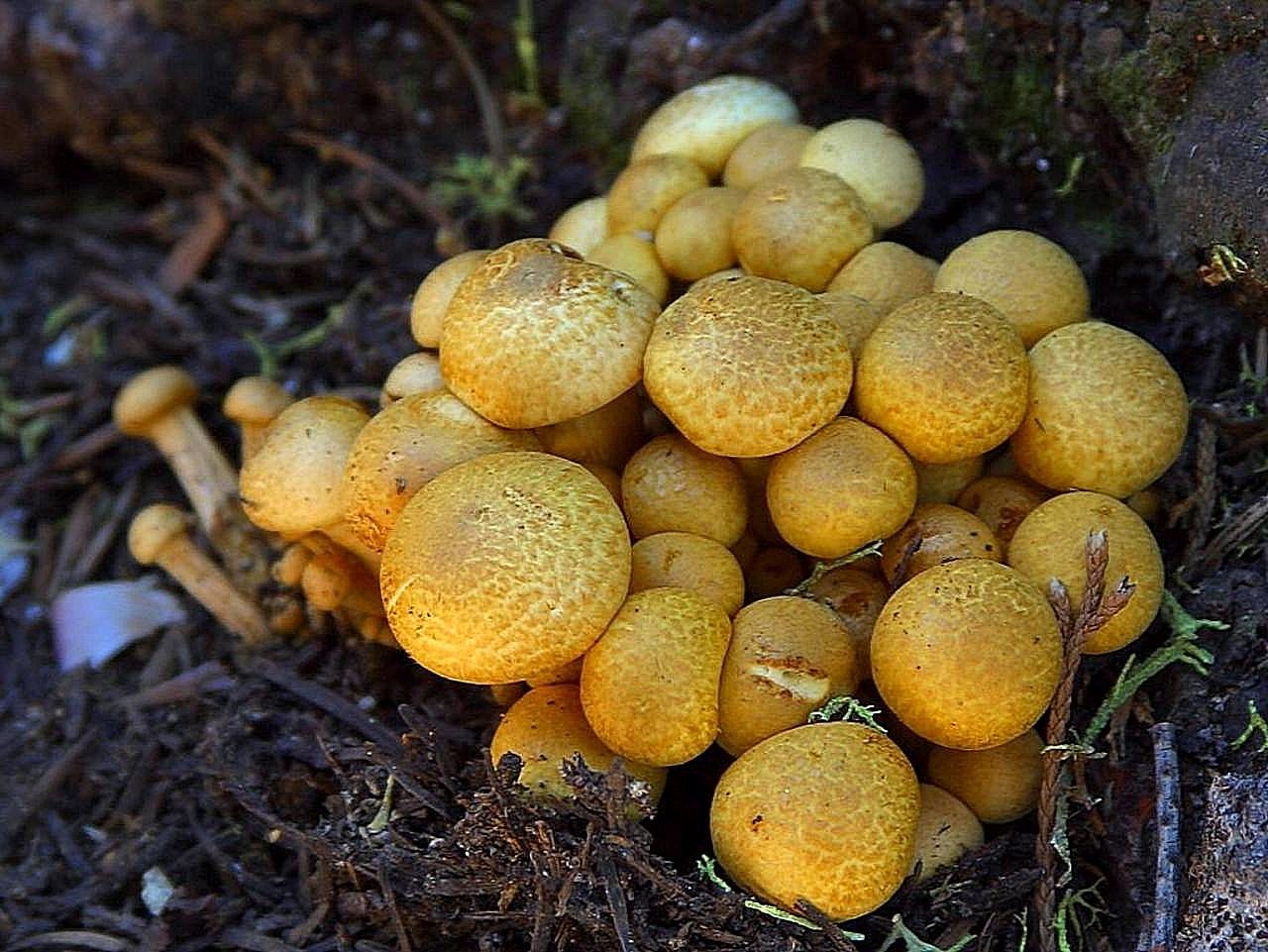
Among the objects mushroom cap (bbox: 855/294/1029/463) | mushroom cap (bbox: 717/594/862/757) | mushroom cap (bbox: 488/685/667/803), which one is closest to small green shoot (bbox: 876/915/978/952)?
mushroom cap (bbox: 717/594/862/757)

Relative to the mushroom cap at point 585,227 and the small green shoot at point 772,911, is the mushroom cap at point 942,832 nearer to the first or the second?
the small green shoot at point 772,911

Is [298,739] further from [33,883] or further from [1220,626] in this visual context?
[1220,626]

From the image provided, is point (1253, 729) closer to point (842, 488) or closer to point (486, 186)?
point (842, 488)

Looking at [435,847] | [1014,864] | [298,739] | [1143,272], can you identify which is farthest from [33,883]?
[1143,272]

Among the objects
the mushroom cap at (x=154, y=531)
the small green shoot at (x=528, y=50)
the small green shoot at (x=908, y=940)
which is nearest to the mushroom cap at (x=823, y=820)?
the small green shoot at (x=908, y=940)

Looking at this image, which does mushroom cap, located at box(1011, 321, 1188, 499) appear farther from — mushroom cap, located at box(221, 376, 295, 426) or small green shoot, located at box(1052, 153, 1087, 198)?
mushroom cap, located at box(221, 376, 295, 426)

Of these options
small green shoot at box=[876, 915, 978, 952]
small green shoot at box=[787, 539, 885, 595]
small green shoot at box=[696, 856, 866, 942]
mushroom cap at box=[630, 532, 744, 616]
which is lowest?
small green shoot at box=[876, 915, 978, 952]

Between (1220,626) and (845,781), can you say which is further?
(1220,626)
